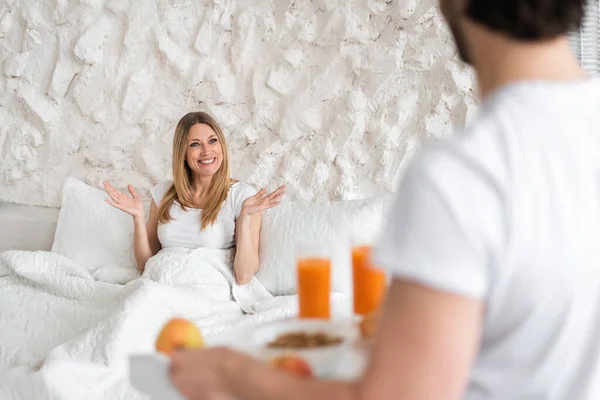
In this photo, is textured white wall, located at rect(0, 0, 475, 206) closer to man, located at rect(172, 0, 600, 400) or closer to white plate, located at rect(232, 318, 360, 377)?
white plate, located at rect(232, 318, 360, 377)

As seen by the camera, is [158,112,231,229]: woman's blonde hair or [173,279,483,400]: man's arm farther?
[158,112,231,229]: woman's blonde hair

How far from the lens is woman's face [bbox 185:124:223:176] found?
259cm

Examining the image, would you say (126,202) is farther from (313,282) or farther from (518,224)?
(518,224)

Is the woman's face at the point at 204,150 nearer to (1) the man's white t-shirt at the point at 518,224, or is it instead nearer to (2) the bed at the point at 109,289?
(2) the bed at the point at 109,289

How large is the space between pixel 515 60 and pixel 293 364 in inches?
14.8

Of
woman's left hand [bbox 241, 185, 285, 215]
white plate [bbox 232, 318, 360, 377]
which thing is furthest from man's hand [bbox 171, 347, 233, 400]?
woman's left hand [bbox 241, 185, 285, 215]

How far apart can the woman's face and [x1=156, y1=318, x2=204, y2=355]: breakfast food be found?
173 cm

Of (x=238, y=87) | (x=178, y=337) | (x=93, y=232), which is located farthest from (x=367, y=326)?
(x=238, y=87)

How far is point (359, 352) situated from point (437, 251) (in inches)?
10.8

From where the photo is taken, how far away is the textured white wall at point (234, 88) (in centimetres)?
270

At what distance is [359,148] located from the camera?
9.02 ft

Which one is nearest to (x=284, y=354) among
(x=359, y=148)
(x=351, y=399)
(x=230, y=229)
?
(x=351, y=399)

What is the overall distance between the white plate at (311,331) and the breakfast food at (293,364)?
12 millimetres

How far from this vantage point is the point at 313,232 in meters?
2.38
